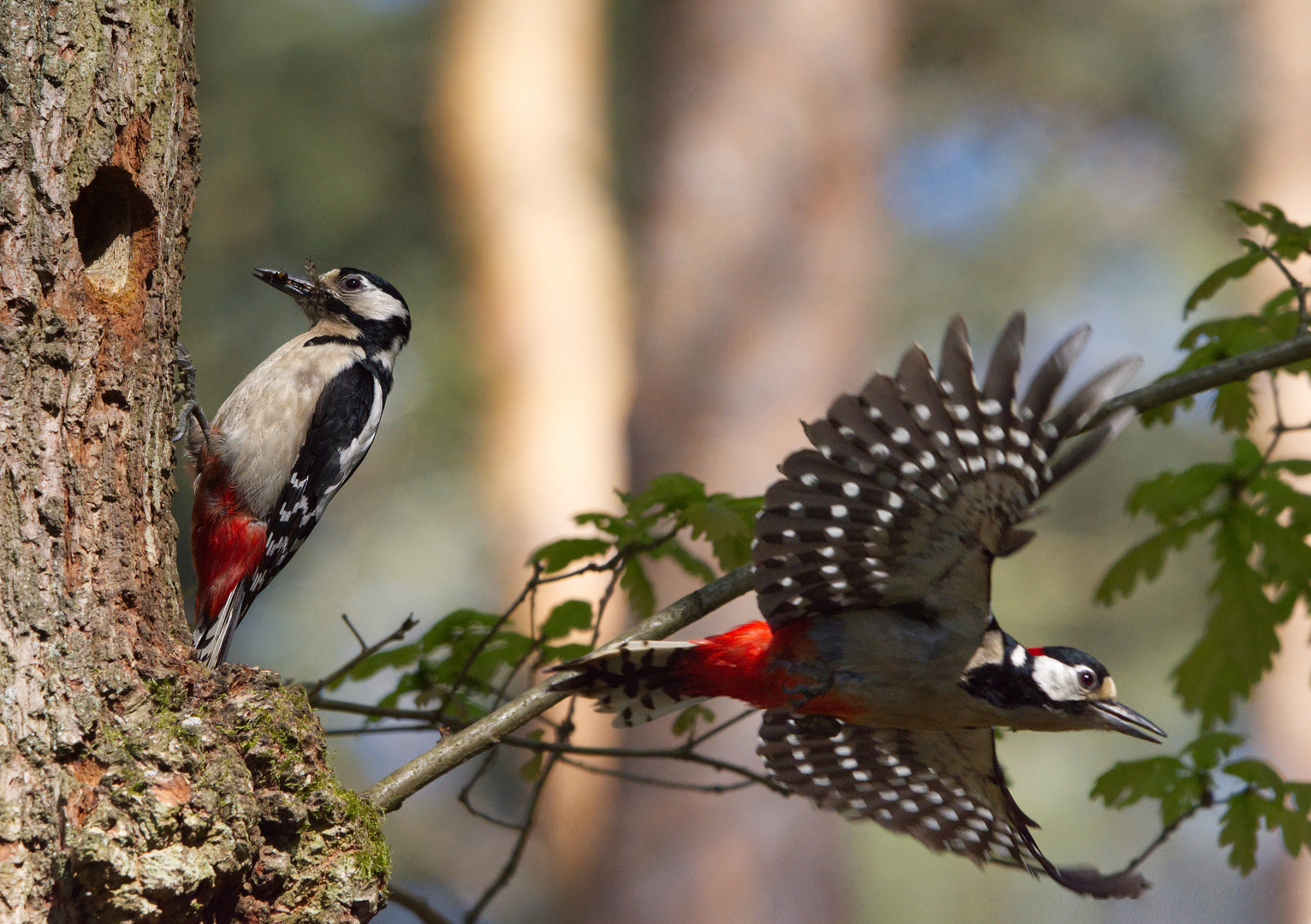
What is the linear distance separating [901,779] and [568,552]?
3.58 ft

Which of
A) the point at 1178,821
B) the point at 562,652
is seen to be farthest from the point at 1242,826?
the point at 562,652

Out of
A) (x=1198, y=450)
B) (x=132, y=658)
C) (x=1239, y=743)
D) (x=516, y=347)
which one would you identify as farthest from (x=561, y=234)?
(x=132, y=658)

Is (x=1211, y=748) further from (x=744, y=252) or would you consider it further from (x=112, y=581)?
(x=744, y=252)

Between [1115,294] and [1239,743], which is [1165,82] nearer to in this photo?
[1115,294]

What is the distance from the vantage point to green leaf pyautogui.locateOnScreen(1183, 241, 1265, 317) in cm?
266

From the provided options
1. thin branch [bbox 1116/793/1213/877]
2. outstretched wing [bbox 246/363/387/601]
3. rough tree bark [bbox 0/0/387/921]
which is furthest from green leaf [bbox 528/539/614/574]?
thin branch [bbox 1116/793/1213/877]

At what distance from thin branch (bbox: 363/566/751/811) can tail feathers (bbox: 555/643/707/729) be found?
0.19 ft

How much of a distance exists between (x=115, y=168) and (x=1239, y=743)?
8.97 feet

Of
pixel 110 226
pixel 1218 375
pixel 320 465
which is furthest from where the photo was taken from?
pixel 320 465

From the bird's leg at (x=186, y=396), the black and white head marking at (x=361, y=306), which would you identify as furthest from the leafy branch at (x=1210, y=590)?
the black and white head marking at (x=361, y=306)

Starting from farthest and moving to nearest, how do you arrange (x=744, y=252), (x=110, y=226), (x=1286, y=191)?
(x=1286, y=191), (x=744, y=252), (x=110, y=226)

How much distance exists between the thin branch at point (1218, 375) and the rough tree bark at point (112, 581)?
162 centimetres

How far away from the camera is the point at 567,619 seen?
2873mm

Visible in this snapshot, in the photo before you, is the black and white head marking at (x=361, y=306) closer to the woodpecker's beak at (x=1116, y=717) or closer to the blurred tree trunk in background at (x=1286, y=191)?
the woodpecker's beak at (x=1116, y=717)
